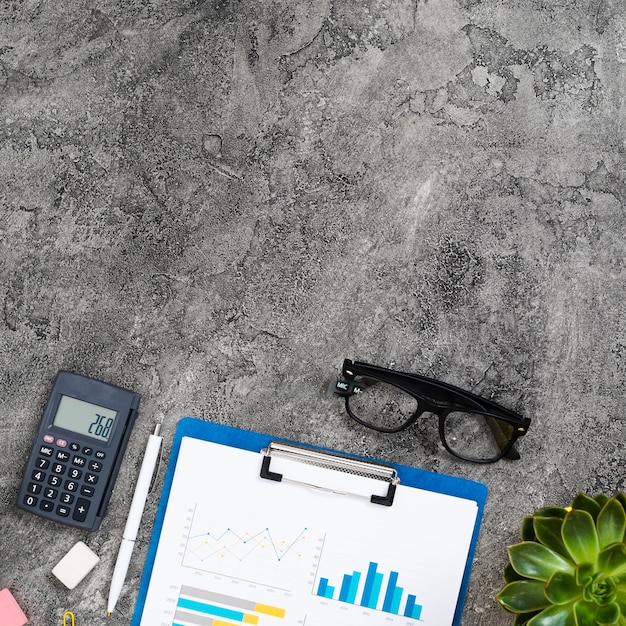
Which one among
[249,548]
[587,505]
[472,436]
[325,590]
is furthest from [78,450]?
[587,505]

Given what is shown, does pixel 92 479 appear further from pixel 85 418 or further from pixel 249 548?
pixel 249 548

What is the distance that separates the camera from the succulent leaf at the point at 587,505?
2.42 feet

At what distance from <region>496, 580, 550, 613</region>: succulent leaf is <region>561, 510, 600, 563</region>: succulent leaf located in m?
0.06

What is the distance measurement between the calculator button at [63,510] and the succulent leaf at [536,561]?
1.75 feet

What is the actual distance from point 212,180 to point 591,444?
597 mm

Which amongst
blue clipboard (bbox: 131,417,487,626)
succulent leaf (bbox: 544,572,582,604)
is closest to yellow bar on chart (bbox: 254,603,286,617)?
blue clipboard (bbox: 131,417,487,626)

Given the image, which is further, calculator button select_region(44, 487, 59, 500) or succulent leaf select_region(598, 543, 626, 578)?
calculator button select_region(44, 487, 59, 500)

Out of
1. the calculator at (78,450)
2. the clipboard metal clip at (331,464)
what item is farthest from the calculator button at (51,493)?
the clipboard metal clip at (331,464)

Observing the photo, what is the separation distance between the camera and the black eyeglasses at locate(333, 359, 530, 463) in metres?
0.85

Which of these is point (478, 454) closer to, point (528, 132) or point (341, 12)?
point (528, 132)

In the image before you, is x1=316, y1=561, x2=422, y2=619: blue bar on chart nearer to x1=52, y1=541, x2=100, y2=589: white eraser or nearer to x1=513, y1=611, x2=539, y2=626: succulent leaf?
x1=513, y1=611, x2=539, y2=626: succulent leaf

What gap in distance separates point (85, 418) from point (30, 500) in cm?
12

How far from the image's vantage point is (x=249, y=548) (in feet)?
2.85

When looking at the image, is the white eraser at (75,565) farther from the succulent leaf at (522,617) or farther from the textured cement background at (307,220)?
the succulent leaf at (522,617)
